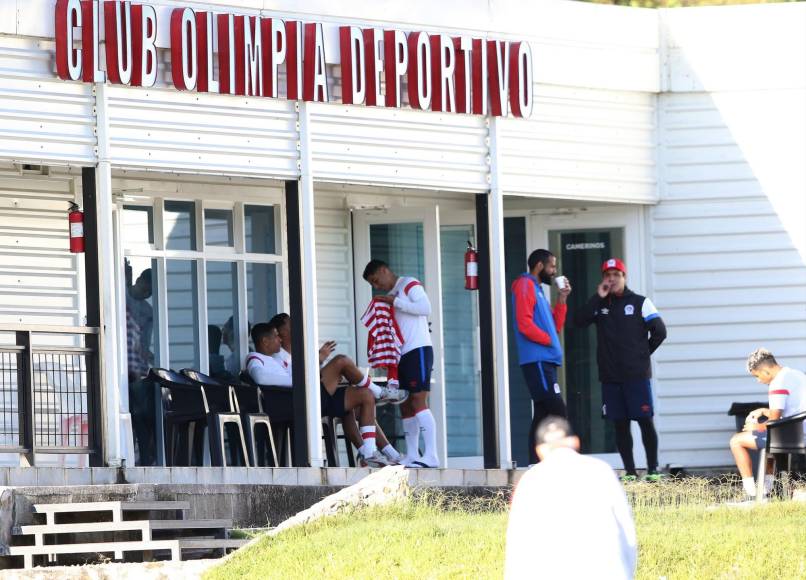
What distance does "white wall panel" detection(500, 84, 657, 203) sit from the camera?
1483 centimetres

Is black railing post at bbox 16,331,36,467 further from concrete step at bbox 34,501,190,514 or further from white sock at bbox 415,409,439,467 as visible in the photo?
white sock at bbox 415,409,439,467

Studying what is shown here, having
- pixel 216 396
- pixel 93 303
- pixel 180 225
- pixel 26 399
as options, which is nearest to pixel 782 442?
pixel 216 396

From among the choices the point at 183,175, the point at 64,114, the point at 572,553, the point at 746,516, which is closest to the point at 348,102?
the point at 183,175

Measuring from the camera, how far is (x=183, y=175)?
46.2 ft

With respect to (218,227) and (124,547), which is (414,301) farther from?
(124,547)

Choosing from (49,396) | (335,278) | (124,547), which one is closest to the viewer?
(124,547)

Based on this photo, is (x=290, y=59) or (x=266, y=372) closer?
(x=290, y=59)

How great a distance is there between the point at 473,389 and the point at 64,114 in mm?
5340

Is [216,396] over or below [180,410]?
over

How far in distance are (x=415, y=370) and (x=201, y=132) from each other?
8.84ft

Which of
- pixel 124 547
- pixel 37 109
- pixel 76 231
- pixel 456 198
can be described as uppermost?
pixel 37 109

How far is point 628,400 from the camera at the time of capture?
46.5 ft

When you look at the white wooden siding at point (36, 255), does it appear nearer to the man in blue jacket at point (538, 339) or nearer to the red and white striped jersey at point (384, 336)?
the red and white striped jersey at point (384, 336)

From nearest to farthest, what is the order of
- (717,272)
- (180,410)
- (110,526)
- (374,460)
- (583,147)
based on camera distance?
(110,526), (180,410), (374,460), (583,147), (717,272)
